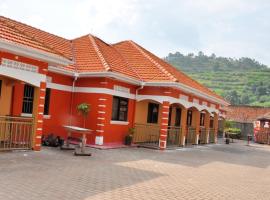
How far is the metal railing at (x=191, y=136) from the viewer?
22.2m

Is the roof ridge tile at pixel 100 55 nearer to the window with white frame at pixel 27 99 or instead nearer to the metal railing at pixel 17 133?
the window with white frame at pixel 27 99

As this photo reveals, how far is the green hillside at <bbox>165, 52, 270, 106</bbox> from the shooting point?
77562 mm

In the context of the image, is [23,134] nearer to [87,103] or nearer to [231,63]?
[87,103]

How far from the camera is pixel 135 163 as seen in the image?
1224 centimetres

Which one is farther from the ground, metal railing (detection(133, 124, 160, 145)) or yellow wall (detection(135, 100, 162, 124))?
yellow wall (detection(135, 100, 162, 124))

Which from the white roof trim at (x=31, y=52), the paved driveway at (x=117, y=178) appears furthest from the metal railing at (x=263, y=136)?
the white roof trim at (x=31, y=52)

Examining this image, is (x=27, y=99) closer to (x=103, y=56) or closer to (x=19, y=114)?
(x=19, y=114)

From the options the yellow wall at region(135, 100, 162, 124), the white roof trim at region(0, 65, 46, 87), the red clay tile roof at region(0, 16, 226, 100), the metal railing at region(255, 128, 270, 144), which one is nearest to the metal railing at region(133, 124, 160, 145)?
the yellow wall at region(135, 100, 162, 124)

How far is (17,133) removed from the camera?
12.8 meters

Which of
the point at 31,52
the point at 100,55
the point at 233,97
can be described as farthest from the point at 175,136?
the point at 233,97

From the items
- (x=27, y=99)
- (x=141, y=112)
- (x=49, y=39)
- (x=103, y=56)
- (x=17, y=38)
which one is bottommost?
(x=141, y=112)

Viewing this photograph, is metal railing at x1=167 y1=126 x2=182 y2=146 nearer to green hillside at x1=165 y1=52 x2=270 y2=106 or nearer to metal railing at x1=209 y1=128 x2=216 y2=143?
metal railing at x1=209 y1=128 x2=216 y2=143

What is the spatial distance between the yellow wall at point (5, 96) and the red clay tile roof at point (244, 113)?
3509cm

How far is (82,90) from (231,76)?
3238 inches
